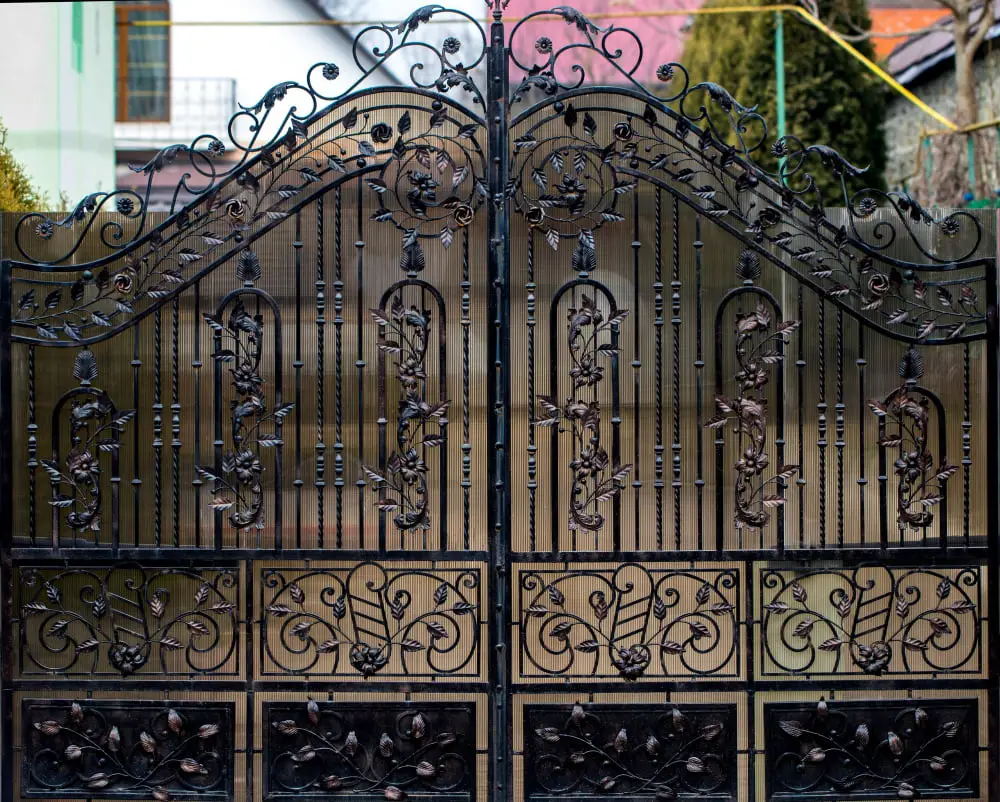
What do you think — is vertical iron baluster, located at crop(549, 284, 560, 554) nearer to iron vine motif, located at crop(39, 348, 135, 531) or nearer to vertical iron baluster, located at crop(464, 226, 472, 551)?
vertical iron baluster, located at crop(464, 226, 472, 551)

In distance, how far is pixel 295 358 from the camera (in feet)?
13.0

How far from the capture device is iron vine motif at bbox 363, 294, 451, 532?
3881 mm

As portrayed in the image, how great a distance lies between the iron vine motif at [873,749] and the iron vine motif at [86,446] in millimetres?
2530

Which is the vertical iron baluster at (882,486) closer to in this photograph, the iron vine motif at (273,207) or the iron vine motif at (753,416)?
the iron vine motif at (753,416)

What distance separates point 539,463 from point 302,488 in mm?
864

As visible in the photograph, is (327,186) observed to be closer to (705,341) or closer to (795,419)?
(705,341)

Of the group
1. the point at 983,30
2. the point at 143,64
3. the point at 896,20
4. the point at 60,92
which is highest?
the point at 896,20

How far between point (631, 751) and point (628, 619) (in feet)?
1.53

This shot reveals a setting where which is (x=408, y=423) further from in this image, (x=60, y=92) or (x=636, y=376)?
(x=60, y=92)

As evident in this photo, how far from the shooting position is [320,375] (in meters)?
3.92

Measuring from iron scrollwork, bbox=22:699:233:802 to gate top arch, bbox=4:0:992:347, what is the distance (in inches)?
53.3

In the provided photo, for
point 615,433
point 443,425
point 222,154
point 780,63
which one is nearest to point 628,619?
point 615,433

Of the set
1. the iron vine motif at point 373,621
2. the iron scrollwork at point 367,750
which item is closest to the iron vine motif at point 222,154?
the iron vine motif at point 373,621

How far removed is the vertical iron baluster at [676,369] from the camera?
153 inches
